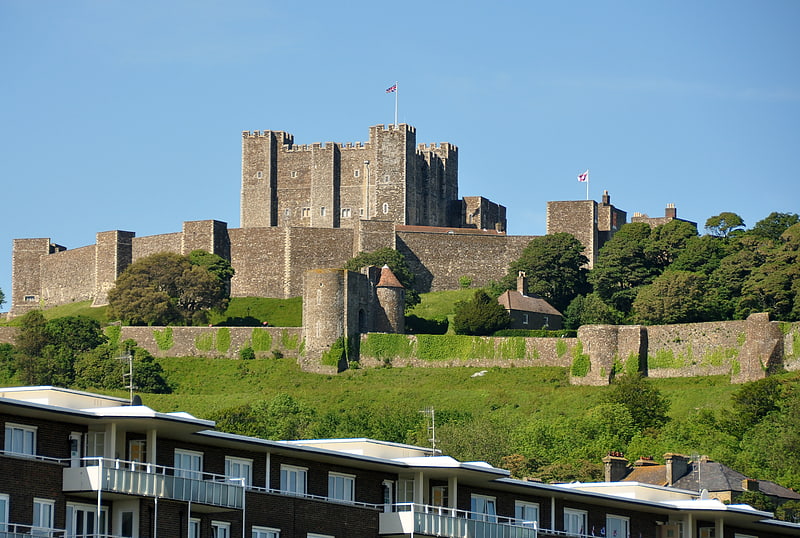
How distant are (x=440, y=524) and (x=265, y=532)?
3.62m

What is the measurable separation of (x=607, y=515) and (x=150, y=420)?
12.9m

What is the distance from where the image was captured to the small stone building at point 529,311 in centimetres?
9625

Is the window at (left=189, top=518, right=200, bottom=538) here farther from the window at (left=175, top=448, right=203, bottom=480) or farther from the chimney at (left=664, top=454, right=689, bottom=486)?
the chimney at (left=664, top=454, right=689, bottom=486)

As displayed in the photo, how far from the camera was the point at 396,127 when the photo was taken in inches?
4370

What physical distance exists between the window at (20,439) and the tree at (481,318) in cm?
6198

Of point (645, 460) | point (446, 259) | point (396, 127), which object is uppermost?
point (396, 127)

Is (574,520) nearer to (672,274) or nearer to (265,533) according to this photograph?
(265,533)

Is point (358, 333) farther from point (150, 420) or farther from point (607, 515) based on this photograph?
point (150, 420)

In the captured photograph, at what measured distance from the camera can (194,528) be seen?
111ft

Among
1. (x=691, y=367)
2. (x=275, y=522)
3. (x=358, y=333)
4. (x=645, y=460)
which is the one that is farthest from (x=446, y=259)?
(x=275, y=522)

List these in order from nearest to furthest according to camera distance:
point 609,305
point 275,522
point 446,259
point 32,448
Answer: point 32,448, point 275,522, point 609,305, point 446,259

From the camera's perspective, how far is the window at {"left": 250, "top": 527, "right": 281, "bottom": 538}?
34688mm

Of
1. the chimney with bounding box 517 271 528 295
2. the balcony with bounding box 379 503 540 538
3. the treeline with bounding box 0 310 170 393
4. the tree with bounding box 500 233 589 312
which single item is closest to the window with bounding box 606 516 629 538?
the balcony with bounding box 379 503 540 538


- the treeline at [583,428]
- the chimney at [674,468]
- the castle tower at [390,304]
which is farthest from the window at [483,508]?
the castle tower at [390,304]
